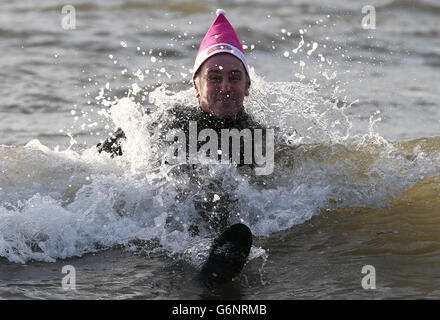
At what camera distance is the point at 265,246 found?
17.1 ft

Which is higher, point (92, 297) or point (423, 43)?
point (423, 43)

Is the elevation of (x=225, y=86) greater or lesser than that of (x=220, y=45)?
lesser

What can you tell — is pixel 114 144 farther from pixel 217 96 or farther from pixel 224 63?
pixel 224 63

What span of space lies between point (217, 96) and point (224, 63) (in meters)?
0.29

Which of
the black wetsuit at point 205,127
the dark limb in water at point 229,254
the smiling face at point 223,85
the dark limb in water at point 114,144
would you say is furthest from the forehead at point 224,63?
the dark limb in water at point 229,254

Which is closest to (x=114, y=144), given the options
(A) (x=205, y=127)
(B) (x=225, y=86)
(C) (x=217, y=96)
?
(A) (x=205, y=127)

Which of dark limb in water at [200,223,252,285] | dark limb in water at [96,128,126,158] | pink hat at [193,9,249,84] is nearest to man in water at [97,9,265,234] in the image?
pink hat at [193,9,249,84]

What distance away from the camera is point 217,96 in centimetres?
584

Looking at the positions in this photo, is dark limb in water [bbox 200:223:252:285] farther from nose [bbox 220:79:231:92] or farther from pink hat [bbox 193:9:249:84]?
pink hat [bbox 193:9:249:84]

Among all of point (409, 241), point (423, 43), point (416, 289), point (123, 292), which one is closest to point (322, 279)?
point (416, 289)

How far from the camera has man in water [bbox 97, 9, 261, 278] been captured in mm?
5784

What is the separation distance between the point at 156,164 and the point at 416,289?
2437 mm

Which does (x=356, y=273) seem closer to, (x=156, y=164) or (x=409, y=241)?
(x=409, y=241)

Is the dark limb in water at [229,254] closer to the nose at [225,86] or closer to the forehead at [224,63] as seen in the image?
the nose at [225,86]
